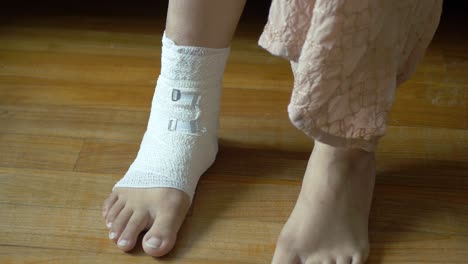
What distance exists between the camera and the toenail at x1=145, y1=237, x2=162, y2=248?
30.3 inches

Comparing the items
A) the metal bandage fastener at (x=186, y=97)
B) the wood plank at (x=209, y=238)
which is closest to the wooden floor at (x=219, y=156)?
the wood plank at (x=209, y=238)

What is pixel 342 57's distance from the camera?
62 cm

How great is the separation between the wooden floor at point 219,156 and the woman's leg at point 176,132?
0.03m

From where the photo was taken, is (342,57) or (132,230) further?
(132,230)

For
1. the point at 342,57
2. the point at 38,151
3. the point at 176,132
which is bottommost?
the point at 38,151

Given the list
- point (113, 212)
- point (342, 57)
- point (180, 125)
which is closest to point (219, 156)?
point (180, 125)

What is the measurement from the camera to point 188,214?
33.2 inches

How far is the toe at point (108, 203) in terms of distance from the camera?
823 mm

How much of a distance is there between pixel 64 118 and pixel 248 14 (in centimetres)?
52

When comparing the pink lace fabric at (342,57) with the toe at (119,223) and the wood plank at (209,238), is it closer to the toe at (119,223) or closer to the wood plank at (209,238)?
the wood plank at (209,238)

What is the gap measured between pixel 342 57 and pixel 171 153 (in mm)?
334

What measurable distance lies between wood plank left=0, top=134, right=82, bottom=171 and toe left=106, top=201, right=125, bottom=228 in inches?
5.3

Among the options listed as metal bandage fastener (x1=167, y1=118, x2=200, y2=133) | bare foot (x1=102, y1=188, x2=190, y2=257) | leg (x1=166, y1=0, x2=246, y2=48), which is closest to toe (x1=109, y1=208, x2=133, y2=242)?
bare foot (x1=102, y1=188, x2=190, y2=257)

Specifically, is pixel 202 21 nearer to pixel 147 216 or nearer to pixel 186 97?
pixel 186 97
